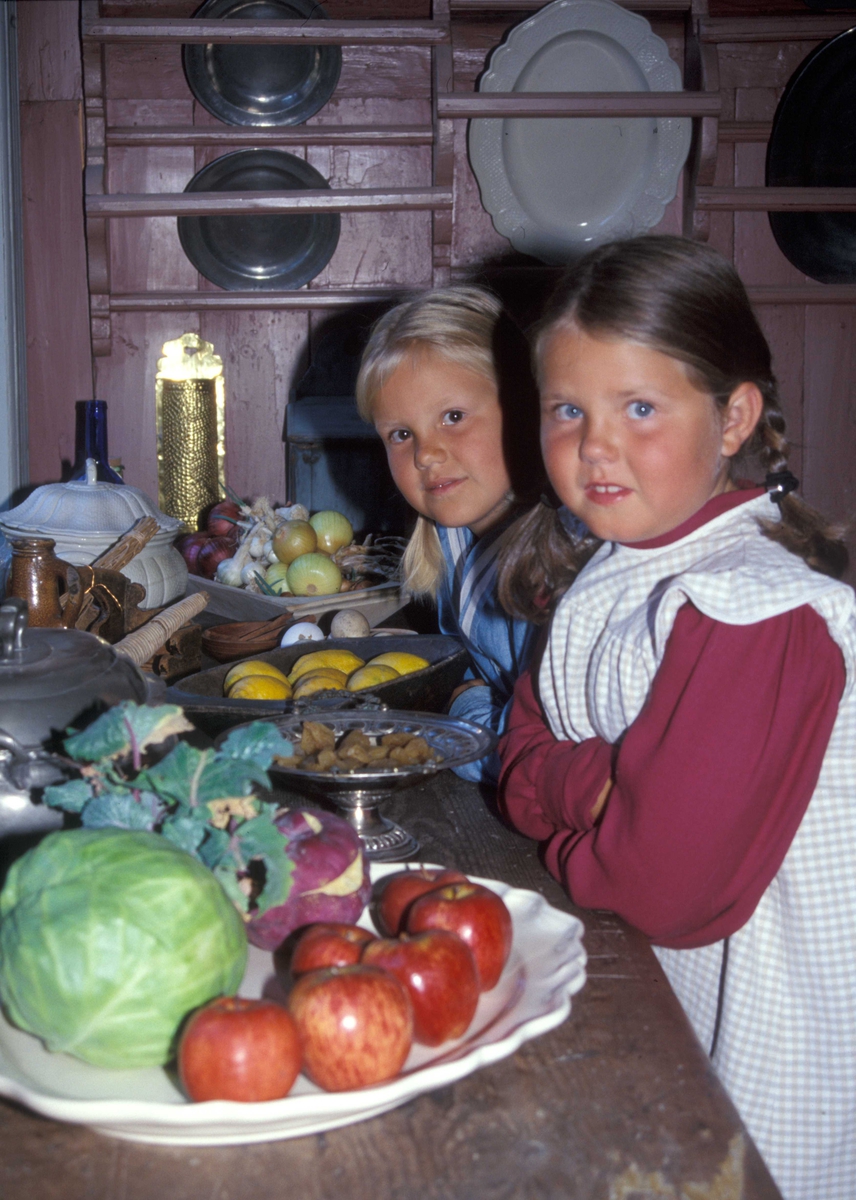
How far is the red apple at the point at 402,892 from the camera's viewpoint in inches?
36.1

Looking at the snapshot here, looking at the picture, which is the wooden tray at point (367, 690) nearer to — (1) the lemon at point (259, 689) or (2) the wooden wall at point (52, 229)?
(1) the lemon at point (259, 689)

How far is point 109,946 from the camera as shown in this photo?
71 centimetres

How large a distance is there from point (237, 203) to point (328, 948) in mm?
2813

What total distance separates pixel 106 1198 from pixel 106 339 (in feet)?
10.7

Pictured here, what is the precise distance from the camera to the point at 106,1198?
68 cm

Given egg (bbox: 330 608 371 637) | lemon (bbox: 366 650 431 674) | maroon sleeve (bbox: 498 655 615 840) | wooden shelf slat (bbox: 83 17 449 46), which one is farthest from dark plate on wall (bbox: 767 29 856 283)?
maroon sleeve (bbox: 498 655 615 840)

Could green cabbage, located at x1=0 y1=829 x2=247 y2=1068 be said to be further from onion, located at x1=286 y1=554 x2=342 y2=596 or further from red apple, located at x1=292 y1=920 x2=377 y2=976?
onion, located at x1=286 y1=554 x2=342 y2=596

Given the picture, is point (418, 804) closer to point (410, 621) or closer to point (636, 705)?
point (636, 705)

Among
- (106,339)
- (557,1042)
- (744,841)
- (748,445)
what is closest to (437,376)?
(748,445)

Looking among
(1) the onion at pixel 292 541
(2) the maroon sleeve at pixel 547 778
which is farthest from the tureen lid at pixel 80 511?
(2) the maroon sleeve at pixel 547 778

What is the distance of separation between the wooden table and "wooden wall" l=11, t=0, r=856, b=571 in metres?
3.11

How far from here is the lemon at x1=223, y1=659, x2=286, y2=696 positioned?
162 centimetres

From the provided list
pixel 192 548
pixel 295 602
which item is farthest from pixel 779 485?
pixel 192 548

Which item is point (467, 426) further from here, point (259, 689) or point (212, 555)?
point (212, 555)
